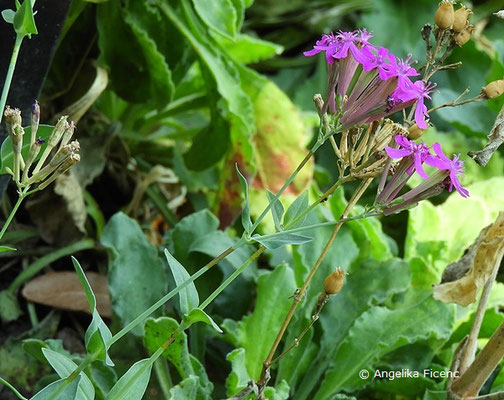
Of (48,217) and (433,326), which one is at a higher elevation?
(48,217)

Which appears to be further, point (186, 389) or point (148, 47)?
point (148, 47)

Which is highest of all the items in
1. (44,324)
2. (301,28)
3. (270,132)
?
(301,28)

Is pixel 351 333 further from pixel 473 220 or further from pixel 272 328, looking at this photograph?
pixel 473 220

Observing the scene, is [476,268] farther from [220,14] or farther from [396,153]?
[220,14]

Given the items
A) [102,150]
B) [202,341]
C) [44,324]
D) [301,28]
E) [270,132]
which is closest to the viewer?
[202,341]

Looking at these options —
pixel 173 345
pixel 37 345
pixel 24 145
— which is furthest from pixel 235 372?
pixel 24 145

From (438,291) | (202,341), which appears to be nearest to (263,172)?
(202,341)
